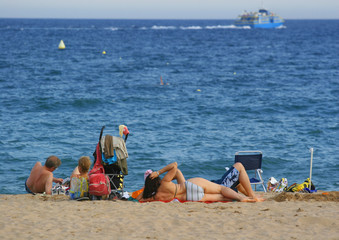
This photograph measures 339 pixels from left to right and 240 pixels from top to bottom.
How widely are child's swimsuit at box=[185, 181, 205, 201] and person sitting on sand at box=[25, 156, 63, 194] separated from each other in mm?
2175

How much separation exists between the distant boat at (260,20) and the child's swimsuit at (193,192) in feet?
410

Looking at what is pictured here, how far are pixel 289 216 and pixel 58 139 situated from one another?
950 cm

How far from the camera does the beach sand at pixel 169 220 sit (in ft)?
17.6

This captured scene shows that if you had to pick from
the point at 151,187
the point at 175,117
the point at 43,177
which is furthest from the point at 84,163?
the point at 175,117

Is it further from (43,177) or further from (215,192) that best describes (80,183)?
(215,192)

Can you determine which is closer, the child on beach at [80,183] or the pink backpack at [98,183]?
the pink backpack at [98,183]

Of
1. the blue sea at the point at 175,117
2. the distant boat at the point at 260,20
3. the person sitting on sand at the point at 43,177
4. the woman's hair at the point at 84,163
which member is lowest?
the blue sea at the point at 175,117

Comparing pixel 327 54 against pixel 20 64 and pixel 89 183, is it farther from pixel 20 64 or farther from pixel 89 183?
pixel 89 183

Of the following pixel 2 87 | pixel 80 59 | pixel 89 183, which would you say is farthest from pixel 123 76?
pixel 89 183

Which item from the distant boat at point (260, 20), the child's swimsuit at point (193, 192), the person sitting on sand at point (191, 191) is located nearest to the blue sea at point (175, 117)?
the person sitting on sand at point (191, 191)

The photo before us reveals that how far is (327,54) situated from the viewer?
48969 mm

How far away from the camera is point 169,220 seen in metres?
5.87

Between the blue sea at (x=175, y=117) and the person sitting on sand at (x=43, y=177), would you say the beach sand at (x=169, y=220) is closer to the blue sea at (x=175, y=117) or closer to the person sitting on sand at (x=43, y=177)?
the person sitting on sand at (x=43, y=177)

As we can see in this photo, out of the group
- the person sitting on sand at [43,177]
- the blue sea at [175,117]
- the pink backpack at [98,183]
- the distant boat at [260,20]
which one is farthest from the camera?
the distant boat at [260,20]
